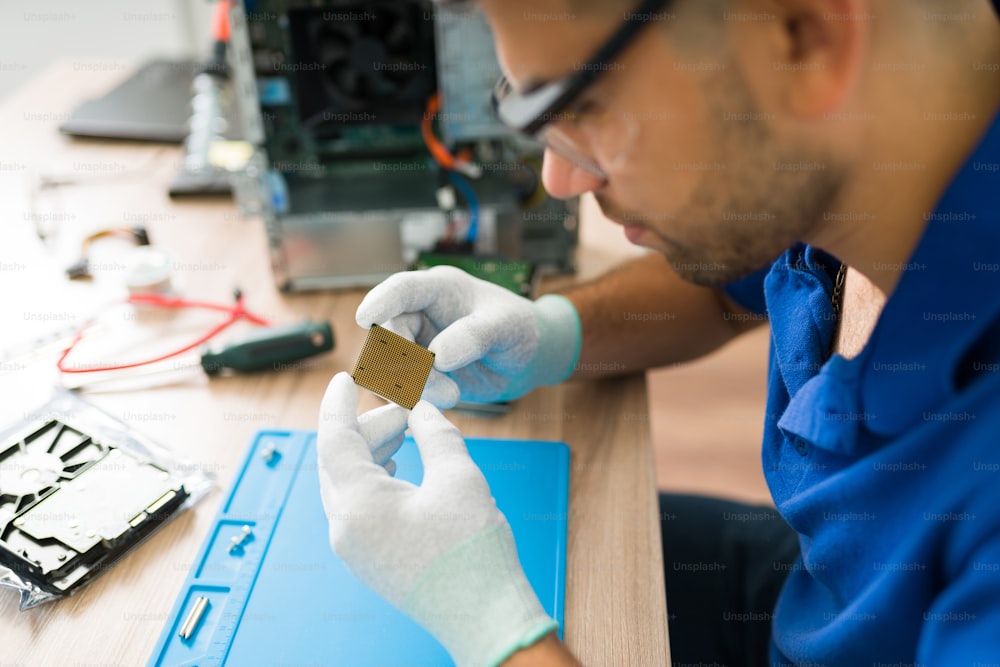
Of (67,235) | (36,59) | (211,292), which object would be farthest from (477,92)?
(36,59)

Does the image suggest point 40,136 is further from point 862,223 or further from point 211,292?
point 862,223

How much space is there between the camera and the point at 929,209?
0.70m

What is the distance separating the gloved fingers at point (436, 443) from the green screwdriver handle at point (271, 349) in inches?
12.3

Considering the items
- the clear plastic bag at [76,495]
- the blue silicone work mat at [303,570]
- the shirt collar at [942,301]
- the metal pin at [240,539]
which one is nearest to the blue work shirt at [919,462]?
the shirt collar at [942,301]

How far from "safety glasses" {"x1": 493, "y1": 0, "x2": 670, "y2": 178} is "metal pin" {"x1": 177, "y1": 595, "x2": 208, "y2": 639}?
0.55 meters

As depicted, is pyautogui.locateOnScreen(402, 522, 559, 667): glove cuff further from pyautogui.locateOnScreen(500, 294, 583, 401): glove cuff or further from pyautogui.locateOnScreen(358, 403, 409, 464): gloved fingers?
pyautogui.locateOnScreen(500, 294, 583, 401): glove cuff

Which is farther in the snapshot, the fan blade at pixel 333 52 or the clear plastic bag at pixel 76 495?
the fan blade at pixel 333 52

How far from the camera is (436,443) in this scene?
810 millimetres

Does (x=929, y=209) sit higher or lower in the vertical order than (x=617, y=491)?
higher

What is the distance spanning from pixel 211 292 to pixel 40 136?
2.19 ft

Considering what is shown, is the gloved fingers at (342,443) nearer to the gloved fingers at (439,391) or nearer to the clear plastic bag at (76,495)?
the gloved fingers at (439,391)

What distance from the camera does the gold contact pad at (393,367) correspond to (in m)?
0.83

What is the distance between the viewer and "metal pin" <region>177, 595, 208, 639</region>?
2.54 ft

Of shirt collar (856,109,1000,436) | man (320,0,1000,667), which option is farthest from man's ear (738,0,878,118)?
shirt collar (856,109,1000,436)
